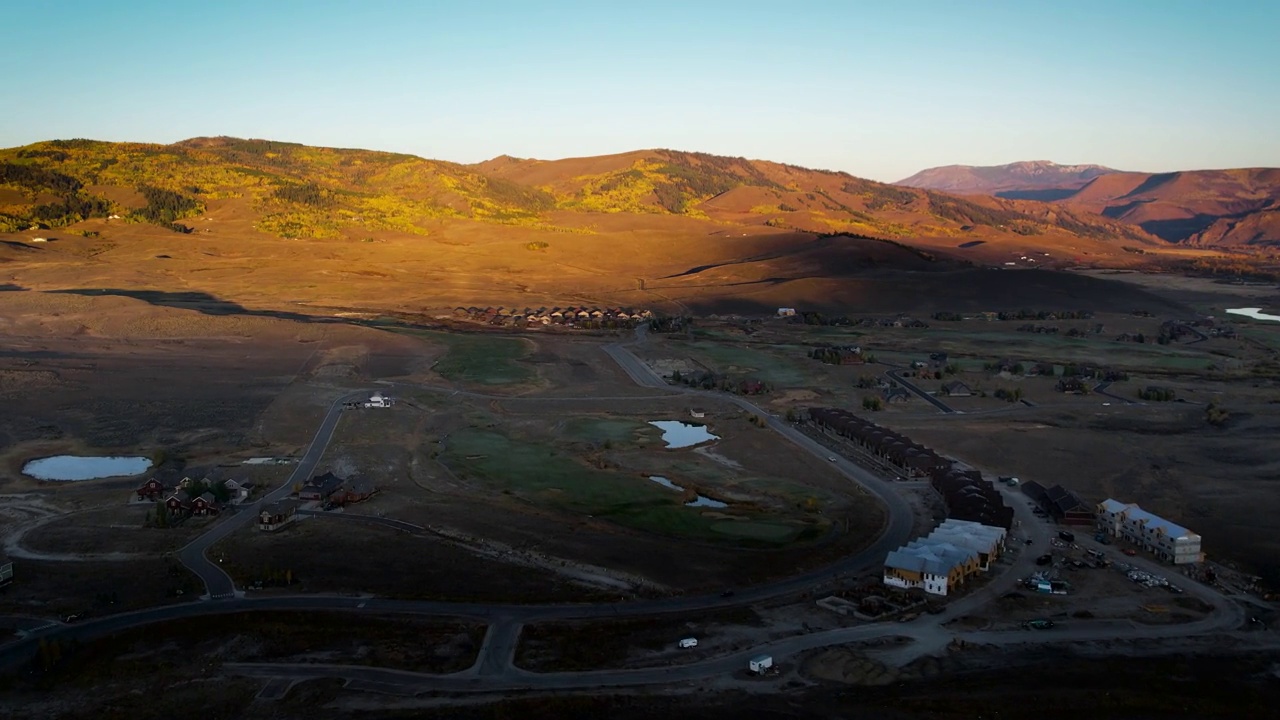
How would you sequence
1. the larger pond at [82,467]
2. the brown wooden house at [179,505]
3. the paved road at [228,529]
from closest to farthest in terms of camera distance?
the paved road at [228,529]
the brown wooden house at [179,505]
the larger pond at [82,467]

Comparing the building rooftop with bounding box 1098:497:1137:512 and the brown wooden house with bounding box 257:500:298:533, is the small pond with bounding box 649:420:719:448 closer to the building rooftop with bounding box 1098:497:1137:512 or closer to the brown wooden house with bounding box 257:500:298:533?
the brown wooden house with bounding box 257:500:298:533

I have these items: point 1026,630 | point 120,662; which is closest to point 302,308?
point 120,662

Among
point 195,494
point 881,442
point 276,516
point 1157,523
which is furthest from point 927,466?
point 195,494

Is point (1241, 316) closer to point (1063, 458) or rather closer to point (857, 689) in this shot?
point (1063, 458)

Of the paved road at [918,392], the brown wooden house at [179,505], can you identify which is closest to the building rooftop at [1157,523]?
the paved road at [918,392]

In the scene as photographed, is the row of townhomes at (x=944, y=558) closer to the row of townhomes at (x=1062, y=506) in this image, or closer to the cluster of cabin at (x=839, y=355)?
the row of townhomes at (x=1062, y=506)

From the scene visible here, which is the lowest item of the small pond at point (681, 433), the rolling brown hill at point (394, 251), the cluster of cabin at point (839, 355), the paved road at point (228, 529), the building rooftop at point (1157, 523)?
the small pond at point (681, 433)

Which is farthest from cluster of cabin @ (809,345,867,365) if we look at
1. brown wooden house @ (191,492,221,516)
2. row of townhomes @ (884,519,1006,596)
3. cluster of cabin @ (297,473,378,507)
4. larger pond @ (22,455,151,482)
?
brown wooden house @ (191,492,221,516)
